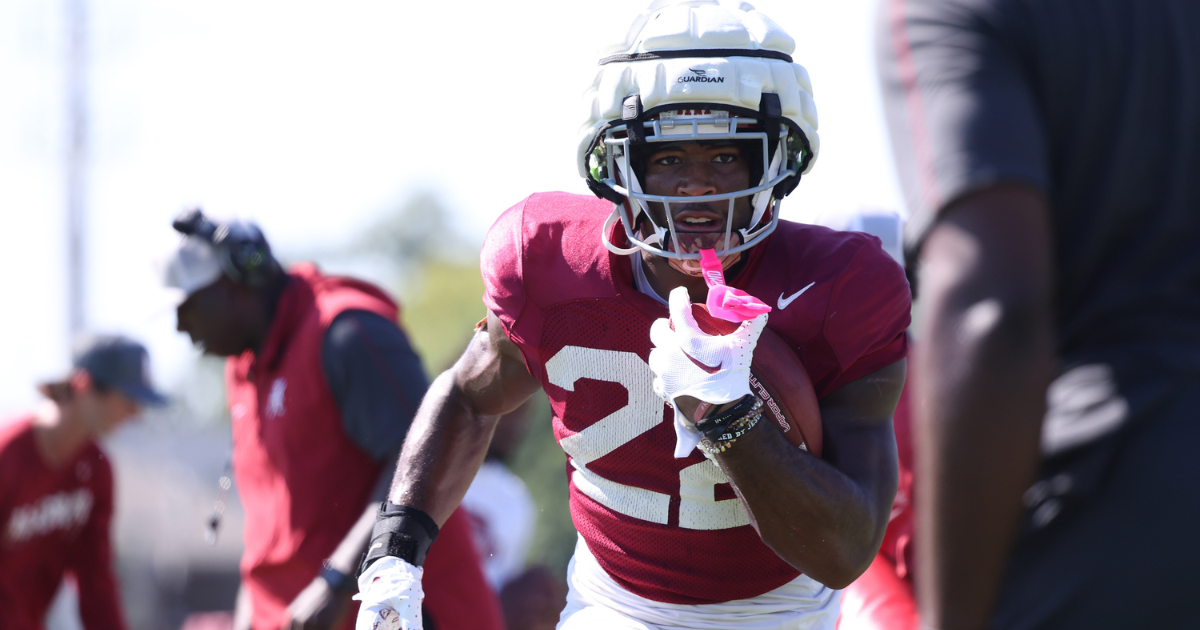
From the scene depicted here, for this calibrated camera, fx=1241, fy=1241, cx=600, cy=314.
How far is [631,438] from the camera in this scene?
9.18 ft

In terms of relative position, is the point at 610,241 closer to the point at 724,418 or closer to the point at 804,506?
the point at 724,418

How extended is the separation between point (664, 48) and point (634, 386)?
77cm

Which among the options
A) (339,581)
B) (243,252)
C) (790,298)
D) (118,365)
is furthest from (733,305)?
(118,365)

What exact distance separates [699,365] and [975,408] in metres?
0.96

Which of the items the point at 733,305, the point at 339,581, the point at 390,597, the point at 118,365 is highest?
the point at 733,305

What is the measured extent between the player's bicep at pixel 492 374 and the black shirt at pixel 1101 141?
5.39 feet

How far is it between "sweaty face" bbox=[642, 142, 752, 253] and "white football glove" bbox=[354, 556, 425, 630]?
979 mm

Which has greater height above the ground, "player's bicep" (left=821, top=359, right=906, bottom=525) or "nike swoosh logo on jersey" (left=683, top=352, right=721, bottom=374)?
"nike swoosh logo on jersey" (left=683, top=352, right=721, bottom=374)

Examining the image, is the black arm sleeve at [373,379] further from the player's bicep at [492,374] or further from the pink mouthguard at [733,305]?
the pink mouthguard at [733,305]

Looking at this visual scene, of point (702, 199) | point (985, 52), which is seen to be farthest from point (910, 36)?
point (702, 199)

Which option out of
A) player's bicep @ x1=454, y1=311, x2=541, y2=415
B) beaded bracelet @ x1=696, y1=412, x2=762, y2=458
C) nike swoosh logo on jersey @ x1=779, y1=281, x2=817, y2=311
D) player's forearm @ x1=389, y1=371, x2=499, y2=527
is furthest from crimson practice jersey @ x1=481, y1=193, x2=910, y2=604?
beaded bracelet @ x1=696, y1=412, x2=762, y2=458

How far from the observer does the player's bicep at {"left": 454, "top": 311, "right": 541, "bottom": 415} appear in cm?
306

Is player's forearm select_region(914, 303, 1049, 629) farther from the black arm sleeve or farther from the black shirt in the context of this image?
the black arm sleeve

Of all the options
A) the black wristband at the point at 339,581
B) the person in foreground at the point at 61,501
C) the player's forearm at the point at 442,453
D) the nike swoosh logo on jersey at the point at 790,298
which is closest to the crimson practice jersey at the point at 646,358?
the nike swoosh logo on jersey at the point at 790,298
